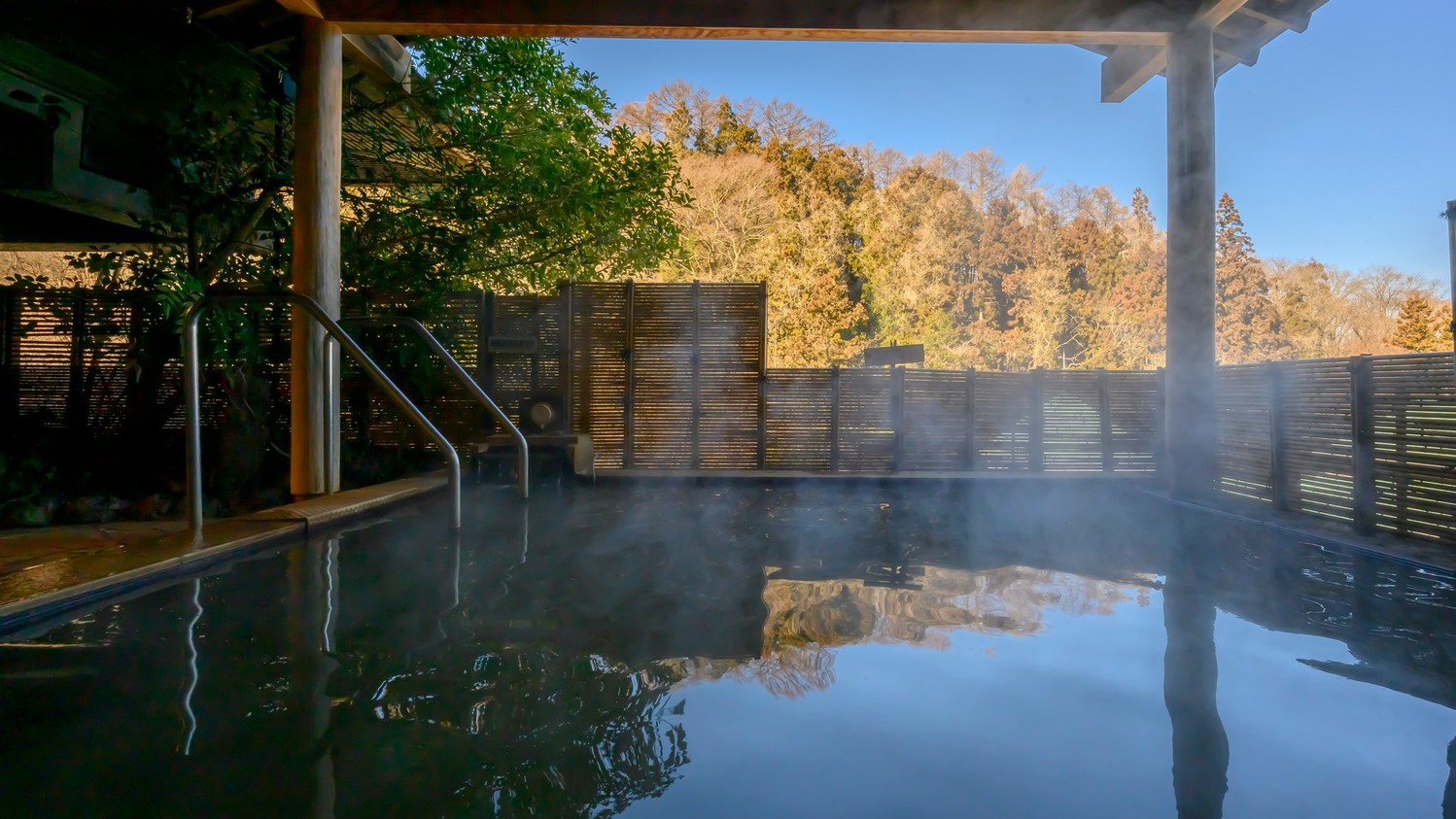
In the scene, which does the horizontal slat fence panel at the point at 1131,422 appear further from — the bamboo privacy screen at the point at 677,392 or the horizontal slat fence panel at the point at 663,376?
the horizontal slat fence panel at the point at 663,376

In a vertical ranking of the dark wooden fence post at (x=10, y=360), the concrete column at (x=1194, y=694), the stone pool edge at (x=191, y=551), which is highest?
the dark wooden fence post at (x=10, y=360)

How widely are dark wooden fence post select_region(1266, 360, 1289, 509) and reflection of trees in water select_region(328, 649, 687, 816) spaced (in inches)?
186

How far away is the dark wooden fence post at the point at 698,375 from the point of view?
7.45 meters

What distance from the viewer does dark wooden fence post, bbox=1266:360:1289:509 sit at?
4.91 meters

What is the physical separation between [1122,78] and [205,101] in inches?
278

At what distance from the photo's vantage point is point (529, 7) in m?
4.94

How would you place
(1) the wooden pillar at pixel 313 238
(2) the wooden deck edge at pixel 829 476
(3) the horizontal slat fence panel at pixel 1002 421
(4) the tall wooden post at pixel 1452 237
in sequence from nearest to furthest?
(4) the tall wooden post at pixel 1452 237
(1) the wooden pillar at pixel 313 238
(2) the wooden deck edge at pixel 829 476
(3) the horizontal slat fence panel at pixel 1002 421

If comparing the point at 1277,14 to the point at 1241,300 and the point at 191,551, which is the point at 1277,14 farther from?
the point at 1241,300

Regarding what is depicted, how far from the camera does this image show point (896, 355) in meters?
8.54

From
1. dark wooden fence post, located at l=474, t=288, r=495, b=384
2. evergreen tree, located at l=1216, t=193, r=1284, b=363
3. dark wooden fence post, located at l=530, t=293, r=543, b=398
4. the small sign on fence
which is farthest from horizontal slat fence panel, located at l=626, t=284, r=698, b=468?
evergreen tree, located at l=1216, t=193, r=1284, b=363

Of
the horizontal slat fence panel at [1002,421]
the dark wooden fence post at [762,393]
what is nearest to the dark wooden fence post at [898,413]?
the horizontal slat fence panel at [1002,421]

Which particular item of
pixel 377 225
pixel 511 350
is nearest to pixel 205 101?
pixel 377 225

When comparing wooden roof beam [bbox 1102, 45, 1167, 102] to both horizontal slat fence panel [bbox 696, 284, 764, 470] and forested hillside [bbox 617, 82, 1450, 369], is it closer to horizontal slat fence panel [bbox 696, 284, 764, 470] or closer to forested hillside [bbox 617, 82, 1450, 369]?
horizontal slat fence panel [bbox 696, 284, 764, 470]

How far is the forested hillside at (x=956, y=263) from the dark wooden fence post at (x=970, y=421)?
10.5 meters
